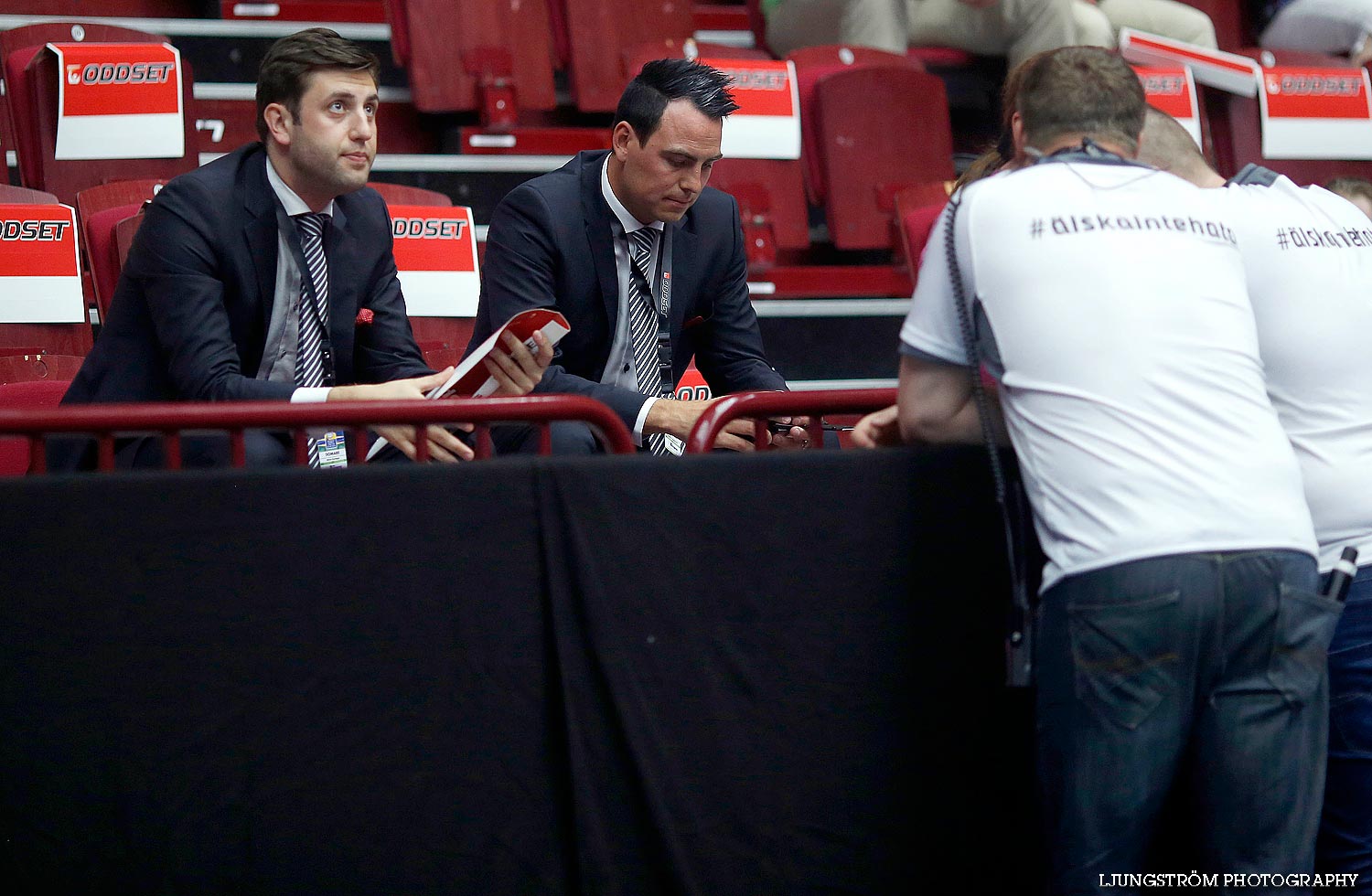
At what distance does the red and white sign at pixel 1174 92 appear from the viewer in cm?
441

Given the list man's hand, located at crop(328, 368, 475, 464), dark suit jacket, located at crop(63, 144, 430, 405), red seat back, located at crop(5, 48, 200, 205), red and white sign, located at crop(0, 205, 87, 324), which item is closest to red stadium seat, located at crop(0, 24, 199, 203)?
red seat back, located at crop(5, 48, 200, 205)

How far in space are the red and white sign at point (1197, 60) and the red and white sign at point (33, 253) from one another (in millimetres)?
3487

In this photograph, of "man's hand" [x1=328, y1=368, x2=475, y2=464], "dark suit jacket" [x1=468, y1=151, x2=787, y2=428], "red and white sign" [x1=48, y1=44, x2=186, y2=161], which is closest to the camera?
"man's hand" [x1=328, y1=368, x2=475, y2=464]

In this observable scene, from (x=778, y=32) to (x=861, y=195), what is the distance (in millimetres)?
877

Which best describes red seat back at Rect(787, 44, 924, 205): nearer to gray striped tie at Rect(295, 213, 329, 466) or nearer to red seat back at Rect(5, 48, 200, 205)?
red seat back at Rect(5, 48, 200, 205)

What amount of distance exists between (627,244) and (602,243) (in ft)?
0.19

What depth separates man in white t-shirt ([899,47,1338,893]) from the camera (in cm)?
147

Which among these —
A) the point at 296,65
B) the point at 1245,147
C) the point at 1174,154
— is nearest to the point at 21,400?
the point at 296,65

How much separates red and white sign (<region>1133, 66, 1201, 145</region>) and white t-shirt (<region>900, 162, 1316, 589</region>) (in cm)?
311

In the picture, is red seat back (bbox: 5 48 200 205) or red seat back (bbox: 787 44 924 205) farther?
red seat back (bbox: 787 44 924 205)

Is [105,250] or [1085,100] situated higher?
[1085,100]

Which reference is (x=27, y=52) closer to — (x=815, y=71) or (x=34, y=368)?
(x=34, y=368)

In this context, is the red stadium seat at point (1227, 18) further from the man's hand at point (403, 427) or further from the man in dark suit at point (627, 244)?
the man's hand at point (403, 427)

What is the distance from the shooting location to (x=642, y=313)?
8.57 ft
